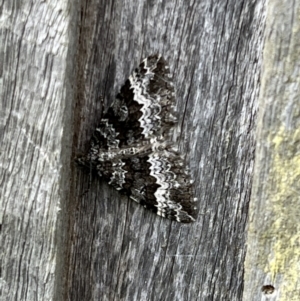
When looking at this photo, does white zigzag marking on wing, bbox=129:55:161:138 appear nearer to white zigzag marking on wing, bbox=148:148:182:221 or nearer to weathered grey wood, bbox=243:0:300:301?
white zigzag marking on wing, bbox=148:148:182:221

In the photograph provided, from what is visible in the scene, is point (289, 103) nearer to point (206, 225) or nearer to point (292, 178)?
point (292, 178)

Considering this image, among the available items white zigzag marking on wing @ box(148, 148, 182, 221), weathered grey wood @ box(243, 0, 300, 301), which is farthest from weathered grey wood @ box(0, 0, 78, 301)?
weathered grey wood @ box(243, 0, 300, 301)

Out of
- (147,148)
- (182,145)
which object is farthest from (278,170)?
(147,148)

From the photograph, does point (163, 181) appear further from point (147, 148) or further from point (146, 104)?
point (146, 104)

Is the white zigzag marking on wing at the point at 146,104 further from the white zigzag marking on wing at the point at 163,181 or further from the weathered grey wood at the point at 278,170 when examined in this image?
the weathered grey wood at the point at 278,170

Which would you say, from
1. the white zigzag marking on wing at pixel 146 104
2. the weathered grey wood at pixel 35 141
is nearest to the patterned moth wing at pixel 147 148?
the white zigzag marking on wing at pixel 146 104
